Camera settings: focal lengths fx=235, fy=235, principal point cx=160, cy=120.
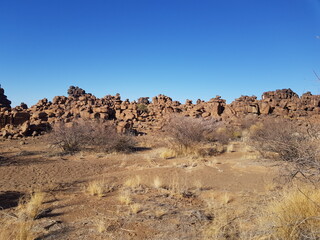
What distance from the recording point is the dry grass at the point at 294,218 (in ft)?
9.88

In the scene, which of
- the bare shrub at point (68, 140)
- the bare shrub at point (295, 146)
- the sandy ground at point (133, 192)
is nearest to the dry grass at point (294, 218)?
the bare shrub at point (295, 146)

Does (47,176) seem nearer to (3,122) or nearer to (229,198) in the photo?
(229,198)

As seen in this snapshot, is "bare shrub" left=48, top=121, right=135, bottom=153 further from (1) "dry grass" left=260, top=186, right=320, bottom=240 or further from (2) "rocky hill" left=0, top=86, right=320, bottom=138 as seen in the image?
(1) "dry grass" left=260, top=186, right=320, bottom=240

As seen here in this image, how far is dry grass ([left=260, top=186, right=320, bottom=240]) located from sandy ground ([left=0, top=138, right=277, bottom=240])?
1207 mm

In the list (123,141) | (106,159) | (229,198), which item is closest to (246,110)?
(123,141)

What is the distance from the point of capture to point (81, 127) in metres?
15.8

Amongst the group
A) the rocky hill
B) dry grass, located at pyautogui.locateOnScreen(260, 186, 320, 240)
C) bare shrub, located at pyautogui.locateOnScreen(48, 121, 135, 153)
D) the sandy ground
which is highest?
the rocky hill

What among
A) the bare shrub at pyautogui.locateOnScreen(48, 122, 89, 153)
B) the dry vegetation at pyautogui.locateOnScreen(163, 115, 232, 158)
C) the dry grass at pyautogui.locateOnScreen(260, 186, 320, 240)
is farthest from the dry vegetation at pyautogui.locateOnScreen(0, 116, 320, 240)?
the bare shrub at pyautogui.locateOnScreen(48, 122, 89, 153)

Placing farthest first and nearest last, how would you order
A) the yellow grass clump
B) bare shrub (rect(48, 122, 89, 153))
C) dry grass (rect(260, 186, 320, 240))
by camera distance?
bare shrub (rect(48, 122, 89, 153)) → the yellow grass clump → dry grass (rect(260, 186, 320, 240))

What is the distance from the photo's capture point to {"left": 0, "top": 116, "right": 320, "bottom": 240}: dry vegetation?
3.73 meters

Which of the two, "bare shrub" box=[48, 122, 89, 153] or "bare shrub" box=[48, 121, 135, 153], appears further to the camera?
"bare shrub" box=[48, 121, 135, 153]

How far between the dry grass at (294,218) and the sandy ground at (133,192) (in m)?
1.21

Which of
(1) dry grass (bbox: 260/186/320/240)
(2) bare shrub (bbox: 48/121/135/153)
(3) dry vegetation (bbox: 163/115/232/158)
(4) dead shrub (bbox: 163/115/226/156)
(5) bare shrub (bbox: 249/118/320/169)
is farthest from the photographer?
(2) bare shrub (bbox: 48/121/135/153)

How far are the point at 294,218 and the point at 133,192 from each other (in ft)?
13.6
